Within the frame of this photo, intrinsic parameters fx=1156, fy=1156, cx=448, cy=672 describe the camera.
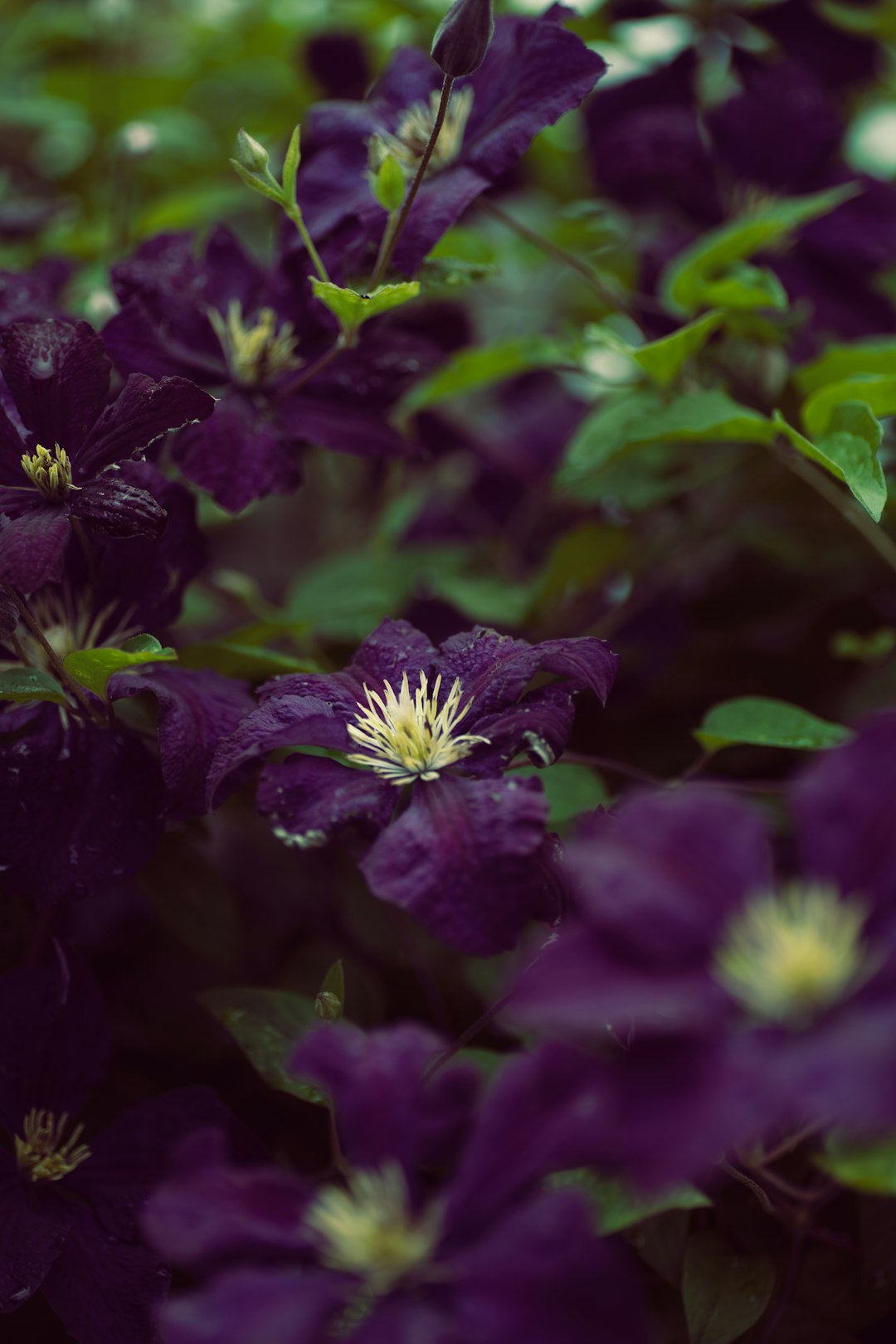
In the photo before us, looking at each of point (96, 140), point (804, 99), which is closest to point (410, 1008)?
point (804, 99)

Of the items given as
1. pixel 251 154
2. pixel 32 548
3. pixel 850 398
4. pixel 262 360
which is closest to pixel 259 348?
pixel 262 360

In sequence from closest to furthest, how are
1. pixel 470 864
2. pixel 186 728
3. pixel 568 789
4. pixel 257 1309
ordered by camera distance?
1. pixel 257 1309
2. pixel 470 864
3. pixel 186 728
4. pixel 568 789

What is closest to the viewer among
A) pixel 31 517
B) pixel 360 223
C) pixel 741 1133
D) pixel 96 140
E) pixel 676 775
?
pixel 741 1133

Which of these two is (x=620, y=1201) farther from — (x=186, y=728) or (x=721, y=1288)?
(x=186, y=728)

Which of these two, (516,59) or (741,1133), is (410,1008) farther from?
(516,59)

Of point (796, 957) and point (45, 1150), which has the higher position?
point (796, 957)

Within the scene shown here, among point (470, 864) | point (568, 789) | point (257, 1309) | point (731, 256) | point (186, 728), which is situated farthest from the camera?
point (731, 256)

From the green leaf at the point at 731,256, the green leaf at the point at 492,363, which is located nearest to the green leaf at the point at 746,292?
the green leaf at the point at 731,256

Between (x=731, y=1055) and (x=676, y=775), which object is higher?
(x=731, y=1055)
